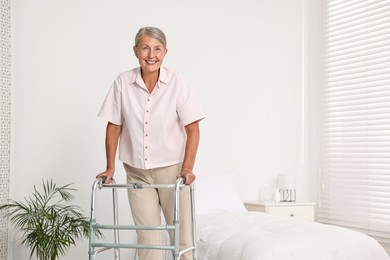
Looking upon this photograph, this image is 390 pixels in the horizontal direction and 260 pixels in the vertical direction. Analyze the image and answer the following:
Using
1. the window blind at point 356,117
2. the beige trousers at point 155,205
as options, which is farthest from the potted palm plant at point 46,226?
the window blind at point 356,117

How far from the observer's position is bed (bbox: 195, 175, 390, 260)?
11.5 feet

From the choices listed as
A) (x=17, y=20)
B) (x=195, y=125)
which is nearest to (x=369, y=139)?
(x=195, y=125)

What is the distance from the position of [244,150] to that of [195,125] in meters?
2.76

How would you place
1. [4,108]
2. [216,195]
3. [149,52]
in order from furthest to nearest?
[216,195] → [4,108] → [149,52]

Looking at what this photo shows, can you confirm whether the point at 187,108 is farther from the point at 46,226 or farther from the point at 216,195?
the point at 216,195

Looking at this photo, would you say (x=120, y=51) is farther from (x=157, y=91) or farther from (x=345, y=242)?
(x=345, y=242)

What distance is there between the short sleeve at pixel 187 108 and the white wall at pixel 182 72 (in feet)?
6.38

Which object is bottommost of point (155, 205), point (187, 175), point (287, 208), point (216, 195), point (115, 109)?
point (287, 208)

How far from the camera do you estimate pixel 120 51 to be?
5.15 m

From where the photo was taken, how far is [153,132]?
3.16 m

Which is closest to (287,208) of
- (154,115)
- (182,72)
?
(182,72)

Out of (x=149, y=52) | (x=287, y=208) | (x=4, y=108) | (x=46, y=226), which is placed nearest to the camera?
(x=149, y=52)

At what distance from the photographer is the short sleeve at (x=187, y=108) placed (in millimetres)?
3141

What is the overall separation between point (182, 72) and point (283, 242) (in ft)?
7.92
